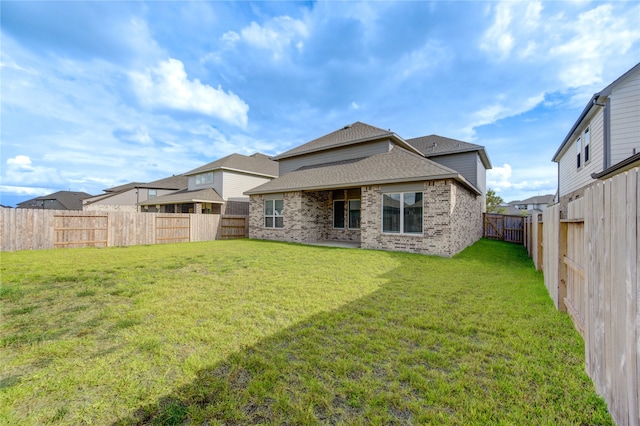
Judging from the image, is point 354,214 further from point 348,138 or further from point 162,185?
point 162,185

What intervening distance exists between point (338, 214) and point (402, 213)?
522 cm

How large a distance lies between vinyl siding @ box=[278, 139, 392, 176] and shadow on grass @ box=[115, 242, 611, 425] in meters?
11.2

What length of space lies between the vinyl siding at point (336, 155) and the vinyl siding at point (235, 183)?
5666 mm

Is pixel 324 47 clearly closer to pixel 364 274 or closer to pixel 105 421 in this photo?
pixel 364 274

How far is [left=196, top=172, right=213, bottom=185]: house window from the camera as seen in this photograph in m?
22.8

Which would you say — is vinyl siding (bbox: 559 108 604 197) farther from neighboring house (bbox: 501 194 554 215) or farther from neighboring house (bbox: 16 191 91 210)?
neighboring house (bbox: 16 191 91 210)

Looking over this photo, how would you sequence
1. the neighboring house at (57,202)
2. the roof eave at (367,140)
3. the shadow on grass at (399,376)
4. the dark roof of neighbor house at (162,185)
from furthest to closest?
the neighboring house at (57,202), the dark roof of neighbor house at (162,185), the roof eave at (367,140), the shadow on grass at (399,376)

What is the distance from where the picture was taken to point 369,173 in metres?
12.0

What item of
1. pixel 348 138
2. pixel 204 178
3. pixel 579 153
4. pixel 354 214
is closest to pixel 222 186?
pixel 204 178

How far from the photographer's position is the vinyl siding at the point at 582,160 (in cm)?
972

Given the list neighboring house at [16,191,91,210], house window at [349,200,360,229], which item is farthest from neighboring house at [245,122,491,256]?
neighboring house at [16,191,91,210]

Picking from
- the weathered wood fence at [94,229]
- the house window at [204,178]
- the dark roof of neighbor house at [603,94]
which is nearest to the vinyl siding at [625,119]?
the dark roof of neighbor house at [603,94]

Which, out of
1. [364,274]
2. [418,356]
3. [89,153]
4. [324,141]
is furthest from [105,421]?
[89,153]

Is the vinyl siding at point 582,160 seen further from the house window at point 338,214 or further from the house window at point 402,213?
the house window at point 338,214
